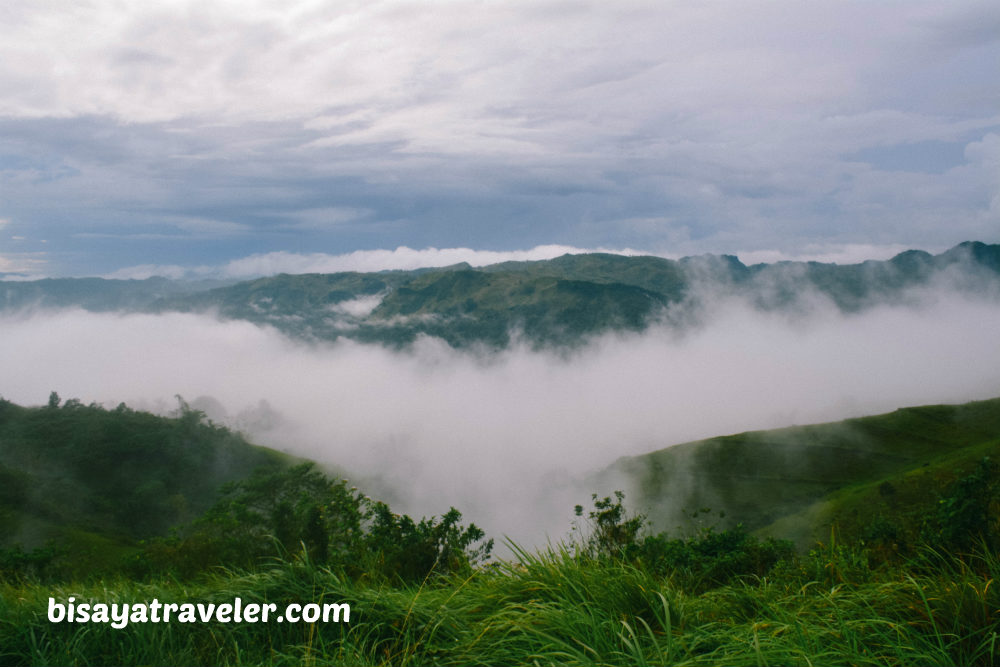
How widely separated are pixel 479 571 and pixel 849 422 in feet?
660

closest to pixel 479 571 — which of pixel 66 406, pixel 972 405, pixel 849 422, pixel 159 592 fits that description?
pixel 159 592

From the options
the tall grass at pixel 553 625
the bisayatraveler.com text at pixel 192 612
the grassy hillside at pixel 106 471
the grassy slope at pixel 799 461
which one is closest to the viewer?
the tall grass at pixel 553 625

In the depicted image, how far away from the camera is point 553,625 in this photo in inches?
184

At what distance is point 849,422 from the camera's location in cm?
17400

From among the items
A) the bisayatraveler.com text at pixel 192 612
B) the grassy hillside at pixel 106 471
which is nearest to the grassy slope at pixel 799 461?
the grassy hillside at pixel 106 471

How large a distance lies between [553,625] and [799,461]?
176192 millimetres

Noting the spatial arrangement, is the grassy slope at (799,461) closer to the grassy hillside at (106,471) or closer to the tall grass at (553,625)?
the grassy hillside at (106,471)

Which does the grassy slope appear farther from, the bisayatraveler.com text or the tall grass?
the bisayatraveler.com text

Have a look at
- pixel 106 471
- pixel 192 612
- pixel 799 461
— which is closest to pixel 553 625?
pixel 192 612

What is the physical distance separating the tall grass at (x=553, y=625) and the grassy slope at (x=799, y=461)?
404 feet

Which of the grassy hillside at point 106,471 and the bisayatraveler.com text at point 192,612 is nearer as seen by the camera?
the bisayatraveler.com text at point 192,612

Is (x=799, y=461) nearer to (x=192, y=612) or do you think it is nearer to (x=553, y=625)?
(x=553, y=625)

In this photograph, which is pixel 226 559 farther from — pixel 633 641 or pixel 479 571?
pixel 633 641

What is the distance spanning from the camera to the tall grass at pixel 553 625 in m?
4.29
